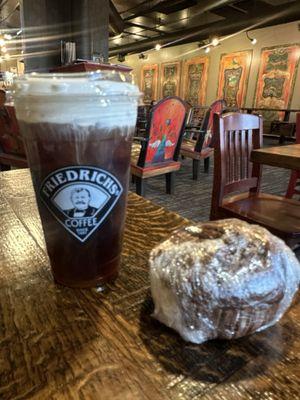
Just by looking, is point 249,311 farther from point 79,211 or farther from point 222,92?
point 222,92

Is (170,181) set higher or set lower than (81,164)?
lower

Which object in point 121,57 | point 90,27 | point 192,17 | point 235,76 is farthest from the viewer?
point 121,57

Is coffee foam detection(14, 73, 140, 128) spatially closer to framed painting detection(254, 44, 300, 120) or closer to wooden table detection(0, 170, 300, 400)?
wooden table detection(0, 170, 300, 400)

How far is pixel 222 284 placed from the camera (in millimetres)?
309

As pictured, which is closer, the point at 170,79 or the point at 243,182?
the point at 243,182

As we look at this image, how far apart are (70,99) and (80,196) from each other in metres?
0.11

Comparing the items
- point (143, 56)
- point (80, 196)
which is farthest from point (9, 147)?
point (143, 56)

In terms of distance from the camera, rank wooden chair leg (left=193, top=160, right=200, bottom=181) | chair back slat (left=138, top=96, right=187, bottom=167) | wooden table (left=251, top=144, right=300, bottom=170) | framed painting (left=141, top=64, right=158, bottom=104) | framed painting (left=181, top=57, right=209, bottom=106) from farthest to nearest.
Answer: framed painting (left=141, top=64, right=158, bottom=104), framed painting (left=181, top=57, right=209, bottom=106), wooden chair leg (left=193, top=160, right=200, bottom=181), chair back slat (left=138, top=96, right=187, bottom=167), wooden table (left=251, top=144, right=300, bottom=170)

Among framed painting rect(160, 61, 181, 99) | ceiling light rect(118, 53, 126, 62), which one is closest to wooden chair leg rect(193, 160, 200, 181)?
framed painting rect(160, 61, 181, 99)

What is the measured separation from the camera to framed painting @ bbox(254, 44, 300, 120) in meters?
8.21

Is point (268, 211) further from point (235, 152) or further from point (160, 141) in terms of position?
point (160, 141)

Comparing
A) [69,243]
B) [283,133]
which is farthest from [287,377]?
[283,133]

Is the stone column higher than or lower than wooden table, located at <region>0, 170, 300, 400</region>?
higher

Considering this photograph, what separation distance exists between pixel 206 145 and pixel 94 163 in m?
3.86
